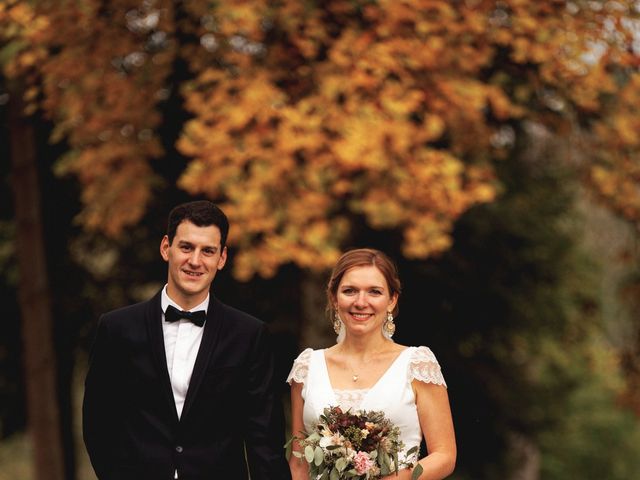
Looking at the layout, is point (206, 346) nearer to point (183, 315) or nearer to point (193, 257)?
point (183, 315)

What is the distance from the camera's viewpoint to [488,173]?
434 inches

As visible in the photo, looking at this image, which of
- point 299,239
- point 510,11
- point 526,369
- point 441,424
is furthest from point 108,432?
point 526,369

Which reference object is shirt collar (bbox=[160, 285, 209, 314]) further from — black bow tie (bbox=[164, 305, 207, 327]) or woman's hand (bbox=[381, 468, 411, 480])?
woman's hand (bbox=[381, 468, 411, 480])

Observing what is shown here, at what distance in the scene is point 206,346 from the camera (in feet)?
14.9

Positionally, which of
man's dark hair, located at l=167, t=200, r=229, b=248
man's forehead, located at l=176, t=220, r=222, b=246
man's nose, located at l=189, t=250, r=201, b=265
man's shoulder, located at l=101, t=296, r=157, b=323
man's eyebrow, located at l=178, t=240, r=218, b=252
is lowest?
man's shoulder, located at l=101, t=296, r=157, b=323

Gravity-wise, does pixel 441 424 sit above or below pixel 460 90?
below

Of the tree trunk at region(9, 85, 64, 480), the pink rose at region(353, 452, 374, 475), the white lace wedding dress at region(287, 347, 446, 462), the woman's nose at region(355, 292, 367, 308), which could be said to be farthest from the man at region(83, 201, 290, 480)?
the tree trunk at region(9, 85, 64, 480)

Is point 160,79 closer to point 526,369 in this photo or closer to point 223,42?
point 223,42

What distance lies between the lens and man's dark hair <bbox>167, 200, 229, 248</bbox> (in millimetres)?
4520

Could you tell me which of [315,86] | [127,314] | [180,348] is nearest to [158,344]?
[180,348]

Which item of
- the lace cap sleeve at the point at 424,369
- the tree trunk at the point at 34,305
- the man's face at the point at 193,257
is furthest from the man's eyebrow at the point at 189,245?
the tree trunk at the point at 34,305

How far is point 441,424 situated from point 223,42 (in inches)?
242

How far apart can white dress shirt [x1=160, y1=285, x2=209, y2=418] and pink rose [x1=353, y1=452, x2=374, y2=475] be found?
0.76 m

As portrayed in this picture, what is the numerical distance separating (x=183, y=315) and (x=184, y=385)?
0.30 metres
